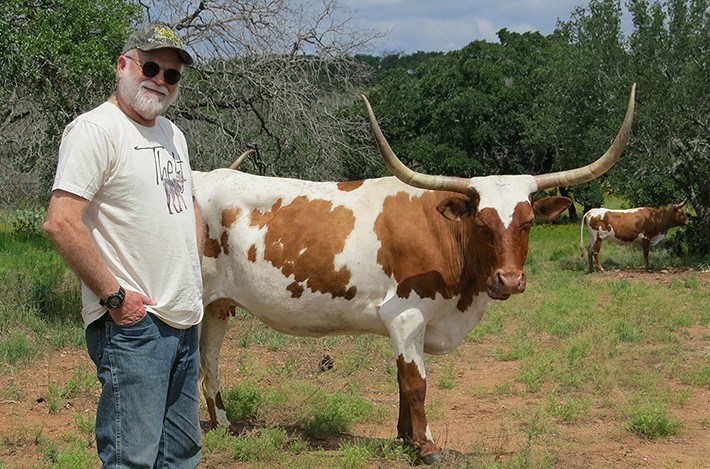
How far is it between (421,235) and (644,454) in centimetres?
238

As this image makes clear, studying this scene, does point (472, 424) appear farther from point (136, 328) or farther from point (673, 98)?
point (673, 98)

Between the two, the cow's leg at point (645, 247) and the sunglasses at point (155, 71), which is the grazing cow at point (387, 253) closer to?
the sunglasses at point (155, 71)

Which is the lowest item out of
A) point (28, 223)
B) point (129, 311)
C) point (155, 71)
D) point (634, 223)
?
point (634, 223)

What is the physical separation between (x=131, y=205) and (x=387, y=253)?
9.40ft

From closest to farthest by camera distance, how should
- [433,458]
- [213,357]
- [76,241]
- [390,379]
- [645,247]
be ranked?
1. [76,241]
2. [433,458]
3. [213,357]
4. [390,379]
5. [645,247]

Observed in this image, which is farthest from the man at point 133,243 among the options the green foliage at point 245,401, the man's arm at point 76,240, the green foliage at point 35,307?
the green foliage at point 35,307

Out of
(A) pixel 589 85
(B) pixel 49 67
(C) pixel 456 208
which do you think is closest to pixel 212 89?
(B) pixel 49 67

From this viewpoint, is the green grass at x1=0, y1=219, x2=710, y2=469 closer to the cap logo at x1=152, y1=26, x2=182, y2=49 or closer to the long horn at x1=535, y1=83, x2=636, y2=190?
the long horn at x1=535, y1=83, x2=636, y2=190

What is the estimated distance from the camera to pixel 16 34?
941 cm

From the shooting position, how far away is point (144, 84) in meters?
3.35

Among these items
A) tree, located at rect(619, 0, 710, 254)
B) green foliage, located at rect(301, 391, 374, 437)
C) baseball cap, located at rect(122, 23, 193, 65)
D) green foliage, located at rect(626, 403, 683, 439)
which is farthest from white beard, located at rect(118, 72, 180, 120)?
tree, located at rect(619, 0, 710, 254)

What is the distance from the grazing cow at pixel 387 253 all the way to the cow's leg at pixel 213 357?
16 mm

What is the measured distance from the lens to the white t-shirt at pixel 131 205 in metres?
3.07

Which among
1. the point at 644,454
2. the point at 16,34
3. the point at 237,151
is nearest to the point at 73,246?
the point at 644,454
